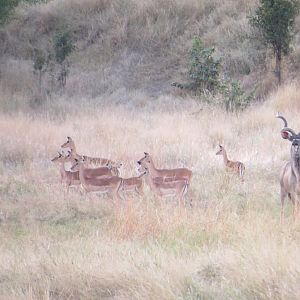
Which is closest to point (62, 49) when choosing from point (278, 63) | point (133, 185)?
point (278, 63)

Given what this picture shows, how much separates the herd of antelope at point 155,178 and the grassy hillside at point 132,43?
11.0 metres

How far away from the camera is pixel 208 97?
1905 centimetres

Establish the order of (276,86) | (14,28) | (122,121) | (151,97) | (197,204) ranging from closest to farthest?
(197,204) → (122,121) → (276,86) → (151,97) → (14,28)

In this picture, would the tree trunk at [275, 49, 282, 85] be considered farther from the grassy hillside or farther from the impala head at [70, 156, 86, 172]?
the impala head at [70, 156, 86, 172]

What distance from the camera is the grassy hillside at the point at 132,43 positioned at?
925 inches

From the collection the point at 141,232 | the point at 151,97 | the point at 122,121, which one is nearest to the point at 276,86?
the point at 151,97

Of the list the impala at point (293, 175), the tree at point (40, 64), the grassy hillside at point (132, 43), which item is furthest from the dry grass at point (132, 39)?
the impala at point (293, 175)

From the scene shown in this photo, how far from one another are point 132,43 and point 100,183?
17.5 metres

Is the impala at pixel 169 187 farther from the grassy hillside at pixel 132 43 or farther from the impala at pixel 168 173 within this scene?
the grassy hillside at pixel 132 43

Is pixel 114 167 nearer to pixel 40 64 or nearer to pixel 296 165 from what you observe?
pixel 296 165

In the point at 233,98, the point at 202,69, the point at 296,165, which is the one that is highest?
the point at 202,69

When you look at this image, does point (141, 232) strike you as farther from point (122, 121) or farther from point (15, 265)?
point (122, 121)

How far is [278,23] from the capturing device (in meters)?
20.3

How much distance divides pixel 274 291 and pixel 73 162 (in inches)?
255
